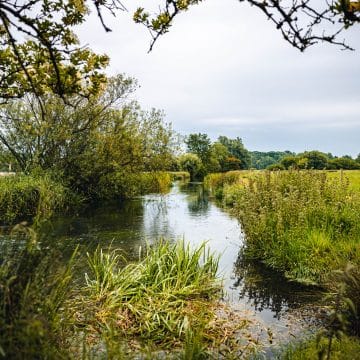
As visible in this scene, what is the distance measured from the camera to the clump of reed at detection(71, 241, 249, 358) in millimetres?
4089

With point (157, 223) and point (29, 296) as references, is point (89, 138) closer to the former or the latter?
point (157, 223)

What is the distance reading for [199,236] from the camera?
36.2ft

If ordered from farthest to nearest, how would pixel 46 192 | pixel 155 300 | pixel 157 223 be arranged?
pixel 157 223 < pixel 46 192 < pixel 155 300

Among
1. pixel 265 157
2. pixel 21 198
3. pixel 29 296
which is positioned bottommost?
pixel 21 198

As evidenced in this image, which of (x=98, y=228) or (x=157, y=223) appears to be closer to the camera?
(x=98, y=228)

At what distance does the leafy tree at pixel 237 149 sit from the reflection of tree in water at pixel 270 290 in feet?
269

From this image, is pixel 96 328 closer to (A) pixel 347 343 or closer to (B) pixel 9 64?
(A) pixel 347 343

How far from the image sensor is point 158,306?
15.7ft

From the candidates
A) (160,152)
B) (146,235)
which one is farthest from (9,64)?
(160,152)

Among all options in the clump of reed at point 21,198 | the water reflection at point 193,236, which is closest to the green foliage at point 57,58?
the water reflection at point 193,236

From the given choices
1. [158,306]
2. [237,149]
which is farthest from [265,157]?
[158,306]

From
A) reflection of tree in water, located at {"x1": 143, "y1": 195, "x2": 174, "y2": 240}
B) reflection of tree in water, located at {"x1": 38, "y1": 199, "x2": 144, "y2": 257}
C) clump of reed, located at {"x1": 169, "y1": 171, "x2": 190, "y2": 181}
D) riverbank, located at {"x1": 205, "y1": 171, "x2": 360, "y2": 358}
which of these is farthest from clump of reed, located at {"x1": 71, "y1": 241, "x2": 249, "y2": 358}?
clump of reed, located at {"x1": 169, "y1": 171, "x2": 190, "y2": 181}

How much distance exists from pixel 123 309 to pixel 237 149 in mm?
86651

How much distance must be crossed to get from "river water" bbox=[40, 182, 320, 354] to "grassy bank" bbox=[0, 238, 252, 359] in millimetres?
409
